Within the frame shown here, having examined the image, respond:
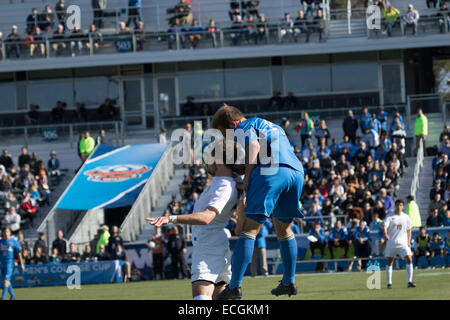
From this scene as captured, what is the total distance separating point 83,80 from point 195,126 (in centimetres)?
933

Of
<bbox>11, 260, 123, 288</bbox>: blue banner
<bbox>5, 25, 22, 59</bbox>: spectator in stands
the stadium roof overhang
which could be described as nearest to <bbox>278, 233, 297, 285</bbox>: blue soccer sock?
<bbox>11, 260, 123, 288</bbox>: blue banner

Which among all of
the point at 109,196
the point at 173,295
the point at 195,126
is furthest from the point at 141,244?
the point at 173,295

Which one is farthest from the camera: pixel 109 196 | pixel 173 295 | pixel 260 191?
pixel 109 196

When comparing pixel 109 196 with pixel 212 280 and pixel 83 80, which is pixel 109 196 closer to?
pixel 83 80

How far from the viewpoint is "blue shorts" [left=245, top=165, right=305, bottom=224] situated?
24.2 ft

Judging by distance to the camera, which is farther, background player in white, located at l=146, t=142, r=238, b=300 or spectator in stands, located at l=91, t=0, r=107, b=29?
spectator in stands, located at l=91, t=0, r=107, b=29

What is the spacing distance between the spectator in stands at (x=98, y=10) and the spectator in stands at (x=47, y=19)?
1681 mm

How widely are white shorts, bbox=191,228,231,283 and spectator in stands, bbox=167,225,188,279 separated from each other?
16170 millimetres

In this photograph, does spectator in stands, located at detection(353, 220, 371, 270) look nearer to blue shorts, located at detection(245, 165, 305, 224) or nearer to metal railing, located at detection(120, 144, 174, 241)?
metal railing, located at detection(120, 144, 174, 241)

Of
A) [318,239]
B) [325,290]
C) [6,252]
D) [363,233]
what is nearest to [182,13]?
[318,239]

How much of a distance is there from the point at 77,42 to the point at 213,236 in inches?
1134

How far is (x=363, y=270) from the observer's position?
21656 millimetres
